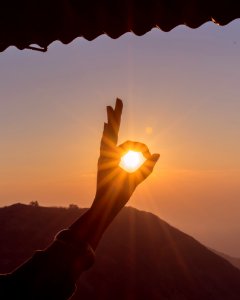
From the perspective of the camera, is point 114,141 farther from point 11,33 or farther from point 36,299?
point 11,33

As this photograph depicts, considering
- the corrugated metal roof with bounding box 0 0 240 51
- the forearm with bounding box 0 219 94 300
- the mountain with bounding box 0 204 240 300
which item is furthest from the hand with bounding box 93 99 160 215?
the mountain with bounding box 0 204 240 300

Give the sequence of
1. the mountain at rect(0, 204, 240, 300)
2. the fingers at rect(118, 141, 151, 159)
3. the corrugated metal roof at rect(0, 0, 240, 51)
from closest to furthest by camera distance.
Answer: the fingers at rect(118, 141, 151, 159) → the corrugated metal roof at rect(0, 0, 240, 51) → the mountain at rect(0, 204, 240, 300)

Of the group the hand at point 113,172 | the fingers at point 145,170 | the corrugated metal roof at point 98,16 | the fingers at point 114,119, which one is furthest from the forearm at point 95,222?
the corrugated metal roof at point 98,16

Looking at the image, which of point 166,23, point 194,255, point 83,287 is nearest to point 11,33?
point 166,23

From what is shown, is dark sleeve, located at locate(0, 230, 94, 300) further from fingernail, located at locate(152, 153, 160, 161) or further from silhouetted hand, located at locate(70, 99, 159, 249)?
fingernail, located at locate(152, 153, 160, 161)

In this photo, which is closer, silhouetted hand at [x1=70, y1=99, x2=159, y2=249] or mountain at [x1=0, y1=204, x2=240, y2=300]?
silhouetted hand at [x1=70, y1=99, x2=159, y2=249]

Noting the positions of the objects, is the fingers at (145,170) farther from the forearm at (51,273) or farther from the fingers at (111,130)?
the forearm at (51,273)
